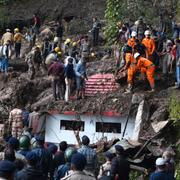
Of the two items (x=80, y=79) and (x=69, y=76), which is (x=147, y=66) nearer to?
(x=80, y=79)

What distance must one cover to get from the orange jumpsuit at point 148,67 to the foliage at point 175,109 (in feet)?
6.92

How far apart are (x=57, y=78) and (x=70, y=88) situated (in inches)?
24.8

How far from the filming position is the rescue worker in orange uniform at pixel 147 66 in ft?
66.0

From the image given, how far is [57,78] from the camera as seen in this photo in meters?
21.7

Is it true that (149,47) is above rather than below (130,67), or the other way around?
above

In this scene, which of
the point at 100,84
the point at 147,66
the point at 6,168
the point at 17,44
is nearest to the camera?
the point at 6,168

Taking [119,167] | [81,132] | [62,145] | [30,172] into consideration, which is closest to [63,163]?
[62,145]

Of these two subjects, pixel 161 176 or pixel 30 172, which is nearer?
pixel 30 172

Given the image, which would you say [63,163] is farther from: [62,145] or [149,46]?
[149,46]

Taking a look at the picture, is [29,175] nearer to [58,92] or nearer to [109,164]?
[109,164]

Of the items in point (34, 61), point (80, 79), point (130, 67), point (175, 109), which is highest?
point (34, 61)

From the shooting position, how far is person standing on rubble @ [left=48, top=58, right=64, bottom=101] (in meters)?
21.5

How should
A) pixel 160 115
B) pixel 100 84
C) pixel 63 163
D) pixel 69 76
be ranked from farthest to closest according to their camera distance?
pixel 100 84 < pixel 69 76 < pixel 160 115 < pixel 63 163

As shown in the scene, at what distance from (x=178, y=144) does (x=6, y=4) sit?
77.0 ft
